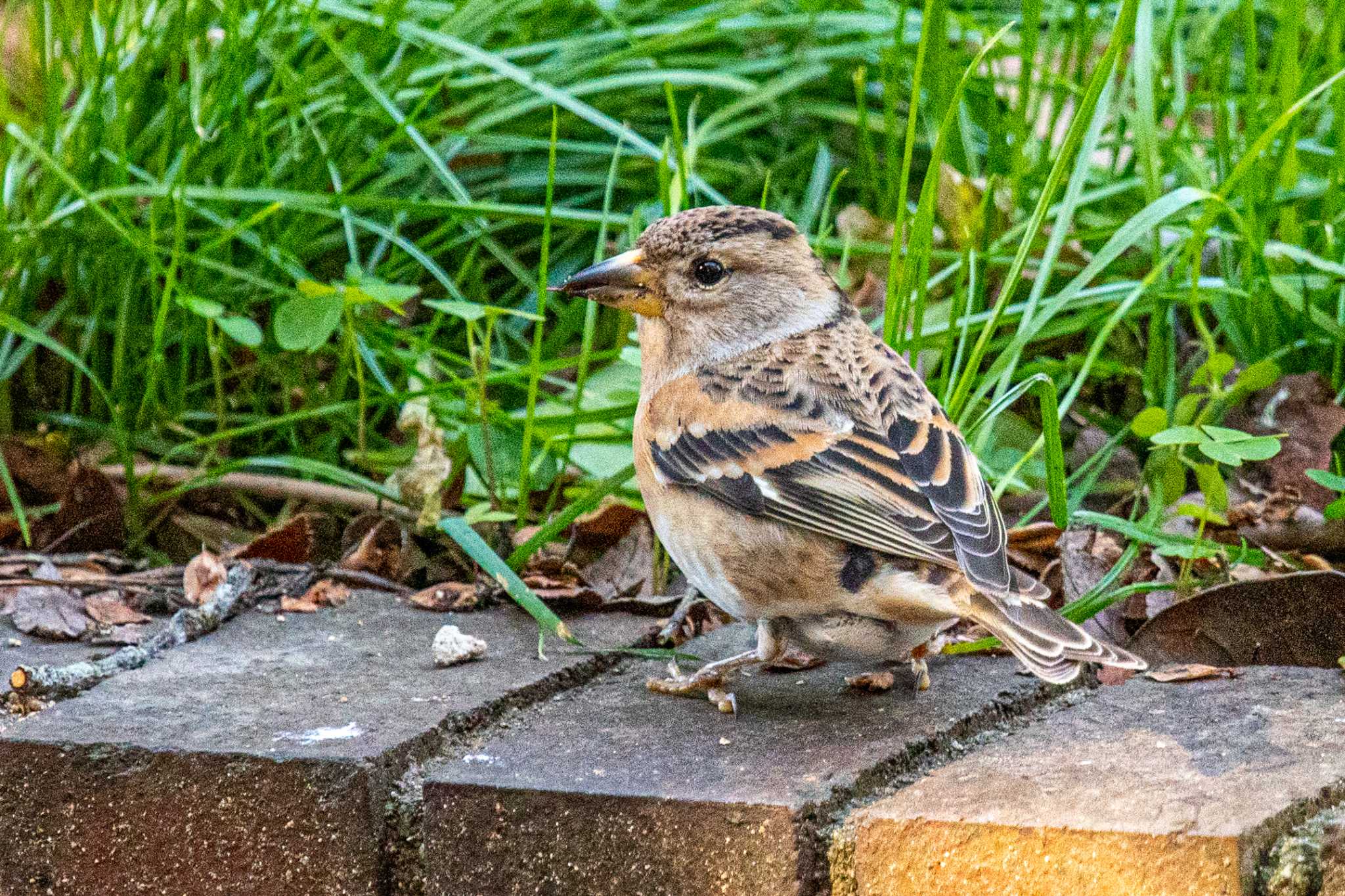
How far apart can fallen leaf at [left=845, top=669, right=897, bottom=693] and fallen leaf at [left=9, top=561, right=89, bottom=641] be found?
133cm

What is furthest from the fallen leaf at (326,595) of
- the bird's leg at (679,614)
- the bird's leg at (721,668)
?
the bird's leg at (721,668)

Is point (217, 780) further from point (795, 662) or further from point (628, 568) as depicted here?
point (628, 568)

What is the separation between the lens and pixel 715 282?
9.71 feet

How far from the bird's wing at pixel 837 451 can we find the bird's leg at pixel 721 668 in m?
0.21

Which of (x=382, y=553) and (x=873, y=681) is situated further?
(x=382, y=553)

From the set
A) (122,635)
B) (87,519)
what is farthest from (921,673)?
(87,519)

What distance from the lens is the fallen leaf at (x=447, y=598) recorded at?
298 cm

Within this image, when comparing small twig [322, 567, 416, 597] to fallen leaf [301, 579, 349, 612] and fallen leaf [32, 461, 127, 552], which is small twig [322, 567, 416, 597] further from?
fallen leaf [32, 461, 127, 552]

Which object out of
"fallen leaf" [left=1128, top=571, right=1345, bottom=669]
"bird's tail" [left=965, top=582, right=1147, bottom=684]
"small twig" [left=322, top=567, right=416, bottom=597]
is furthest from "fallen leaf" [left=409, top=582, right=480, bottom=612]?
"fallen leaf" [left=1128, top=571, right=1345, bottom=669]

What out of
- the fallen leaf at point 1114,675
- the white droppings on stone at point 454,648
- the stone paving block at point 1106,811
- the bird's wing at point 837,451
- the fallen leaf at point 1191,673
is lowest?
the white droppings on stone at point 454,648

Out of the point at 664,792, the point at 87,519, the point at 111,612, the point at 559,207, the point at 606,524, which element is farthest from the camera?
the point at 559,207

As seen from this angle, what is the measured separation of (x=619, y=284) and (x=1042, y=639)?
107cm

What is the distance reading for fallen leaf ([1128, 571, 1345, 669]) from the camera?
261 cm

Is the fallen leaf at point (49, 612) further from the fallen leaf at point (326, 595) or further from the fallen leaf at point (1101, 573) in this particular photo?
the fallen leaf at point (1101, 573)
